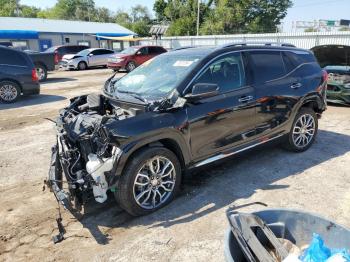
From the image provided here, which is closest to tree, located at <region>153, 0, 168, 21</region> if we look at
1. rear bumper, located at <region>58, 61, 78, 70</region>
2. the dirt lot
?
rear bumper, located at <region>58, 61, 78, 70</region>

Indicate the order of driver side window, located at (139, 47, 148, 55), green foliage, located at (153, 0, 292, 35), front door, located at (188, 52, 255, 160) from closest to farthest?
front door, located at (188, 52, 255, 160) → driver side window, located at (139, 47, 148, 55) → green foliage, located at (153, 0, 292, 35)

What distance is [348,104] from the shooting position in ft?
30.5

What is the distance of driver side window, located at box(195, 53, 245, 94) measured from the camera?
4.42m

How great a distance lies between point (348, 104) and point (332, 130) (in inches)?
100

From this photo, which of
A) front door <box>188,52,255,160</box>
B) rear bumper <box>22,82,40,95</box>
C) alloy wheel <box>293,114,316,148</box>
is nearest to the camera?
front door <box>188,52,255,160</box>

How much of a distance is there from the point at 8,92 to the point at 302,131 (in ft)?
30.0

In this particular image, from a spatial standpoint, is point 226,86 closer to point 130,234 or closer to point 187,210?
point 187,210

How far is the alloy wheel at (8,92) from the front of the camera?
1088cm

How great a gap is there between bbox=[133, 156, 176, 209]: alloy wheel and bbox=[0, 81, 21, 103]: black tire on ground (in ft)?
28.9

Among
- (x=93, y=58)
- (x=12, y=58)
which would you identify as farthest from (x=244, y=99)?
(x=93, y=58)

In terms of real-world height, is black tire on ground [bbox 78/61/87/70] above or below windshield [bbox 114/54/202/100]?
below

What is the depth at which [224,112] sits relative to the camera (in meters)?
4.43

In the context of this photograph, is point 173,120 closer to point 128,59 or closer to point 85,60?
point 128,59

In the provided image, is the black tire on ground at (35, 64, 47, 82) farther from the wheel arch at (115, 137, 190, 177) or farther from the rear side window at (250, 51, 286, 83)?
the wheel arch at (115, 137, 190, 177)
